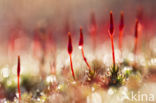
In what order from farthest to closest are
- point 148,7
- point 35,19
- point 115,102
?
1. point 35,19
2. point 148,7
3. point 115,102

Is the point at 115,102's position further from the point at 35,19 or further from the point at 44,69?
the point at 35,19

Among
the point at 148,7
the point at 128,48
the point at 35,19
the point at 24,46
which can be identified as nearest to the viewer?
the point at 128,48

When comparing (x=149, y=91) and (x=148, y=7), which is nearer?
(x=149, y=91)

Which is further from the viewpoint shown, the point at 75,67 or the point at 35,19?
the point at 35,19

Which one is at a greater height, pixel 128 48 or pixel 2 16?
pixel 2 16

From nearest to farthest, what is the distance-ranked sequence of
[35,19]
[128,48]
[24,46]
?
1. [128,48]
2. [24,46]
3. [35,19]

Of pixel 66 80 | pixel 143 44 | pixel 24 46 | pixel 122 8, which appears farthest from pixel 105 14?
pixel 66 80

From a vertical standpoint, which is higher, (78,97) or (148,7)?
(148,7)

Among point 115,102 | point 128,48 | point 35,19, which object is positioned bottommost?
point 115,102

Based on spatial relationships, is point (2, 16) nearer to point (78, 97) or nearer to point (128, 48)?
point (128, 48)

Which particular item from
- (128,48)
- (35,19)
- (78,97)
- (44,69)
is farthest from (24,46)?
(78,97)
